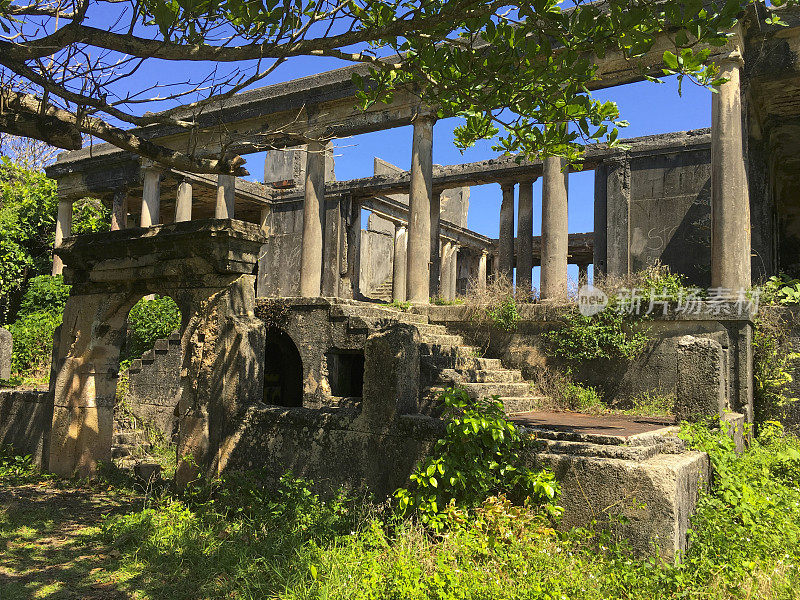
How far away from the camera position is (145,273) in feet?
26.8

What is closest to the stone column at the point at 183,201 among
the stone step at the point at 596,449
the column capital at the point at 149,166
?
the column capital at the point at 149,166

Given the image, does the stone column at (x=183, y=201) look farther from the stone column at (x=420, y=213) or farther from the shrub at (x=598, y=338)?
the shrub at (x=598, y=338)

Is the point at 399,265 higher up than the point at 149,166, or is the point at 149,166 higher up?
the point at 149,166

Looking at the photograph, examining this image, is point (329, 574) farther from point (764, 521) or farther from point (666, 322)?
point (666, 322)

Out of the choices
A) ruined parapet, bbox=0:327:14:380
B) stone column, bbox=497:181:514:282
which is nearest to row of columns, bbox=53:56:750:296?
stone column, bbox=497:181:514:282

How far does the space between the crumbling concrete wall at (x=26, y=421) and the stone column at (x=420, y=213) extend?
621 cm

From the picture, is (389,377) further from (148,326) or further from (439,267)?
(439,267)

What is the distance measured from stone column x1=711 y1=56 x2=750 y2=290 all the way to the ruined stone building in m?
0.03

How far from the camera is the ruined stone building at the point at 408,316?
5992 millimetres

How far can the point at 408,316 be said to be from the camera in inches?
426

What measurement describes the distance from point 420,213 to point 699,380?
23.0 feet

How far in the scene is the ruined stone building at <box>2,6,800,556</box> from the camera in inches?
236

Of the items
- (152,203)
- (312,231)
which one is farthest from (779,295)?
(152,203)

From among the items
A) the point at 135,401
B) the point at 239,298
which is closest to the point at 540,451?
the point at 239,298
